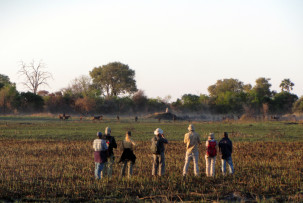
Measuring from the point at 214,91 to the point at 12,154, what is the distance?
3691 inches

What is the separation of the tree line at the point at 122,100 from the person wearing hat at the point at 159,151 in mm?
51562

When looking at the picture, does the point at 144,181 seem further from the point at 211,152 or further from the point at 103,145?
the point at 211,152

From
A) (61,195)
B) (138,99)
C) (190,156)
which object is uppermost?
(138,99)

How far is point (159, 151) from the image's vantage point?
41.0 feet

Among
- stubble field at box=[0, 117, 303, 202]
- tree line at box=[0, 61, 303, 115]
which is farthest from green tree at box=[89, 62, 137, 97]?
stubble field at box=[0, 117, 303, 202]

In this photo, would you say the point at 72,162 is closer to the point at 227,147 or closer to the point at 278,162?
the point at 227,147

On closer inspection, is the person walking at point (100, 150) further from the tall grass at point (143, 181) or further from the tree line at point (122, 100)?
the tree line at point (122, 100)

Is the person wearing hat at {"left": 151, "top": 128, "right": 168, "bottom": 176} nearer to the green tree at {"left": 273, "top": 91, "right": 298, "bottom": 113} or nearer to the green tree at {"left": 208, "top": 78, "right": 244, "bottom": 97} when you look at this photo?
the green tree at {"left": 273, "top": 91, "right": 298, "bottom": 113}

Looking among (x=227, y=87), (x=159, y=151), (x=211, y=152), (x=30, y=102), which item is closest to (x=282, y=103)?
(x=227, y=87)

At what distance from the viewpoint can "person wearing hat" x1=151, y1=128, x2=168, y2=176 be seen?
12469 mm

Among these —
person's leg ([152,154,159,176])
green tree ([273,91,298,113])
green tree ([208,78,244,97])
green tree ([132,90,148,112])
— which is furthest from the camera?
green tree ([208,78,244,97])

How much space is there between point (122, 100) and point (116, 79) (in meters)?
16.9

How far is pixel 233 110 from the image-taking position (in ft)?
255

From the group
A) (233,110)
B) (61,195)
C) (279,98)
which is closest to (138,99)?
(233,110)
